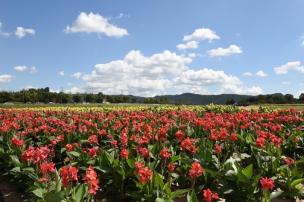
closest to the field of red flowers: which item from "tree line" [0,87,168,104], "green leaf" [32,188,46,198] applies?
"green leaf" [32,188,46,198]

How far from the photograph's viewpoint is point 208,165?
724 centimetres

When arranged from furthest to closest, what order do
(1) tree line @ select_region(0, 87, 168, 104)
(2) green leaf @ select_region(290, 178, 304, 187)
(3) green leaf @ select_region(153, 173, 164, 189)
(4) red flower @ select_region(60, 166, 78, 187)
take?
(1) tree line @ select_region(0, 87, 168, 104) < (2) green leaf @ select_region(290, 178, 304, 187) < (3) green leaf @ select_region(153, 173, 164, 189) < (4) red flower @ select_region(60, 166, 78, 187)

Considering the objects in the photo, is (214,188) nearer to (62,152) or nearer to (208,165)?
(208,165)

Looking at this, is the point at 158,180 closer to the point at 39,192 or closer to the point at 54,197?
the point at 54,197

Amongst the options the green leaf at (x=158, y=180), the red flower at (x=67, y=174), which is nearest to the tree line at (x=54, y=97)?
the green leaf at (x=158, y=180)

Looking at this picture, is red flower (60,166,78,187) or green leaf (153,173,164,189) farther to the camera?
green leaf (153,173,164,189)

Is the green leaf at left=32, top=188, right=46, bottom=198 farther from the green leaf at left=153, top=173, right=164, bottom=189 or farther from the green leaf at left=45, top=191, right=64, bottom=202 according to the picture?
the green leaf at left=153, top=173, right=164, bottom=189

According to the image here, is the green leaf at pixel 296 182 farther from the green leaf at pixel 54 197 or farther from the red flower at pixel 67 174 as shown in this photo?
the green leaf at pixel 54 197

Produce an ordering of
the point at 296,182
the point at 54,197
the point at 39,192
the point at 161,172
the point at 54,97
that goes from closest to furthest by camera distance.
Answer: the point at 54,197
the point at 39,192
the point at 296,182
the point at 161,172
the point at 54,97

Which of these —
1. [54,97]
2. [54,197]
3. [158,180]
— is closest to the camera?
[54,197]

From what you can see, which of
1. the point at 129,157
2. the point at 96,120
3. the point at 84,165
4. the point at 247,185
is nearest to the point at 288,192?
the point at 247,185

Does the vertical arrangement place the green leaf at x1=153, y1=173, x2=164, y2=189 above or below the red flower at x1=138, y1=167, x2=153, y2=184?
below

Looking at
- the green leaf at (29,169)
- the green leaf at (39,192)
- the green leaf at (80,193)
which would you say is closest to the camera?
the green leaf at (80,193)

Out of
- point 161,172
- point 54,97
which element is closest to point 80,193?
point 161,172
